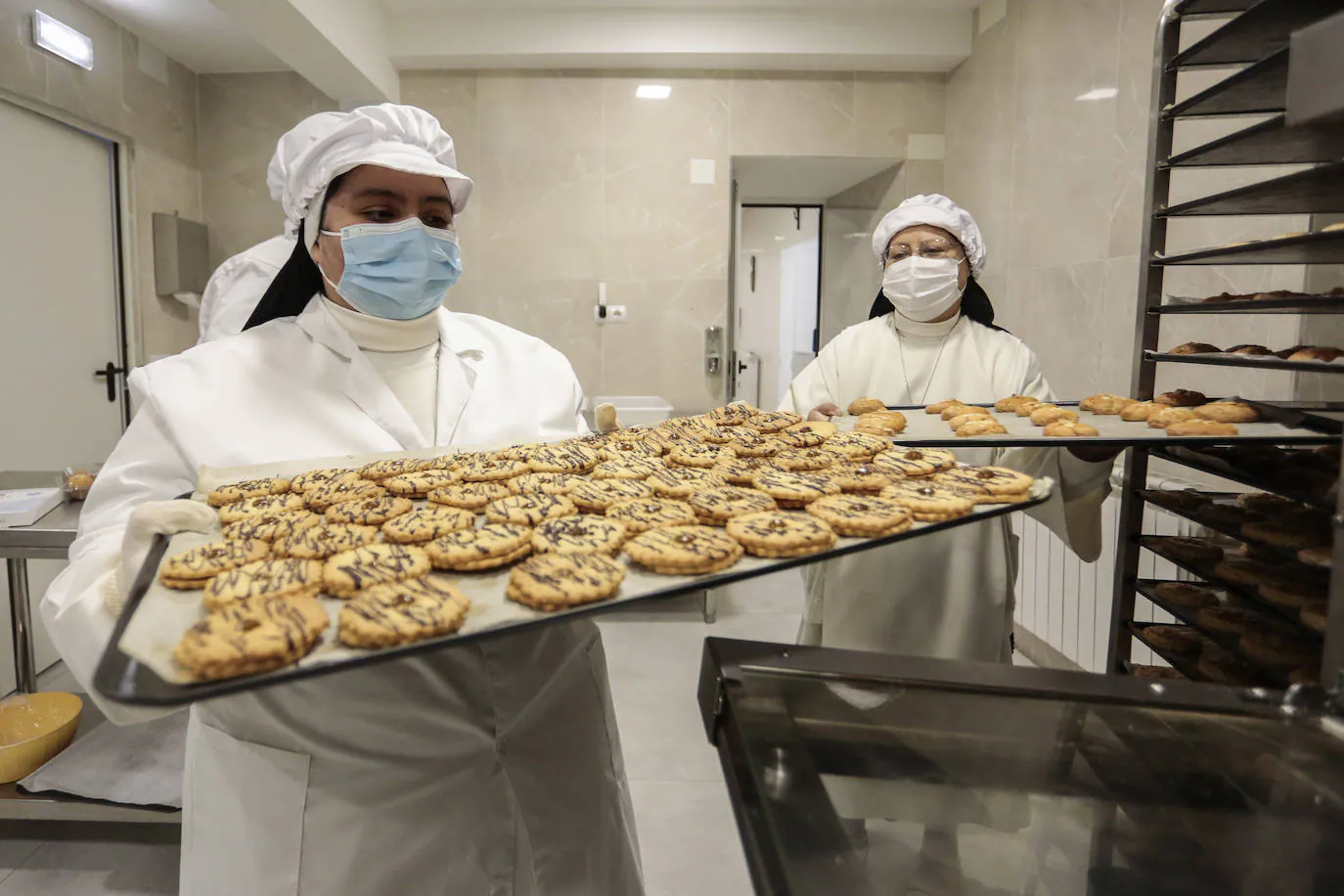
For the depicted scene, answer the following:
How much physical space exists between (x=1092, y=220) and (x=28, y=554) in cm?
390

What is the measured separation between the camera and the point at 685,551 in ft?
3.09

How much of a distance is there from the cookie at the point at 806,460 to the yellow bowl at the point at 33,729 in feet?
7.78

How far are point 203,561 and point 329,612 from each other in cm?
21

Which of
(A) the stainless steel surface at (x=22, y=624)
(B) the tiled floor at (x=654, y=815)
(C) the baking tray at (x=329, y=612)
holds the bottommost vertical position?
(B) the tiled floor at (x=654, y=815)

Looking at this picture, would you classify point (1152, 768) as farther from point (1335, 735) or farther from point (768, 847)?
point (768, 847)

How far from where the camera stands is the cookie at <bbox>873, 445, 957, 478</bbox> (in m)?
1.33

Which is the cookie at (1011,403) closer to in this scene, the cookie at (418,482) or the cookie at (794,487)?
the cookie at (794,487)

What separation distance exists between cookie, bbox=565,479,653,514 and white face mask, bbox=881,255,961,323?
130 cm

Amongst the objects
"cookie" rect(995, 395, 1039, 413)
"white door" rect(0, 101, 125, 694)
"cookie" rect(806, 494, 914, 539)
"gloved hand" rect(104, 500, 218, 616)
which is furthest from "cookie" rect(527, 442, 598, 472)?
"white door" rect(0, 101, 125, 694)

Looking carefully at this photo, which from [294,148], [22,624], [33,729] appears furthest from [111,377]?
[294,148]

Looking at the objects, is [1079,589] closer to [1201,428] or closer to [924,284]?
[924,284]

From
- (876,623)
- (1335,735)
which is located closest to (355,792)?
(1335,735)

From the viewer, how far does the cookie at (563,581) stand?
811 mm

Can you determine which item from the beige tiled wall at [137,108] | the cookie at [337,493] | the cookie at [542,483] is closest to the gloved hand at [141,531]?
the cookie at [337,493]
